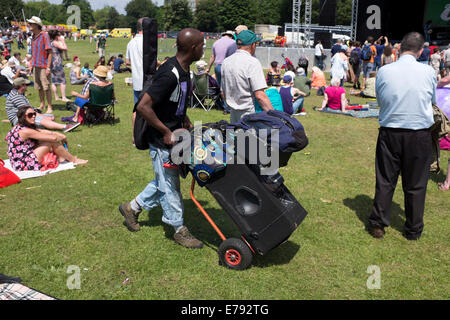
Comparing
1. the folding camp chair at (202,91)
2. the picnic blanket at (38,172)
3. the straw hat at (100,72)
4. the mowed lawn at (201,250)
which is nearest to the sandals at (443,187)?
the mowed lawn at (201,250)

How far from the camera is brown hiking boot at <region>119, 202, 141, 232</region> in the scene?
430 centimetres

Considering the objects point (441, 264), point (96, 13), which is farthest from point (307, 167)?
point (96, 13)

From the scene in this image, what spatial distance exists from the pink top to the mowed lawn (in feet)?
16.2

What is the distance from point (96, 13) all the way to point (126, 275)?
173 m

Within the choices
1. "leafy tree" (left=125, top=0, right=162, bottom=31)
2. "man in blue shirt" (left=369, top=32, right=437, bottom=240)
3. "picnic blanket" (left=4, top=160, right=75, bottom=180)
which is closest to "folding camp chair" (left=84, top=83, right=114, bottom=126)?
"picnic blanket" (left=4, top=160, right=75, bottom=180)

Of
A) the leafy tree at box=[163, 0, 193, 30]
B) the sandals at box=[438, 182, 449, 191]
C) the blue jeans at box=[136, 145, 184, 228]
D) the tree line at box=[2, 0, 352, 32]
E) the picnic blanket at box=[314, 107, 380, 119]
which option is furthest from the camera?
the leafy tree at box=[163, 0, 193, 30]

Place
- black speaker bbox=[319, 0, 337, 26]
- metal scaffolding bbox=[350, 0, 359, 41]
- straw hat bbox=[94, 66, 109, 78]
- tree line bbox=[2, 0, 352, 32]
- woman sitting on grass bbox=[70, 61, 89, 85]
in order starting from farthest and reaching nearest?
tree line bbox=[2, 0, 352, 32]
black speaker bbox=[319, 0, 337, 26]
metal scaffolding bbox=[350, 0, 359, 41]
woman sitting on grass bbox=[70, 61, 89, 85]
straw hat bbox=[94, 66, 109, 78]

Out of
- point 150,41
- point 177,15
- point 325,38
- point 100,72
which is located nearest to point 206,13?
point 177,15

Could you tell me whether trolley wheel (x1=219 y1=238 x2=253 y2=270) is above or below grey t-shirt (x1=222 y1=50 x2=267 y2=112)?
below

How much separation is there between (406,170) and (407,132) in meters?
0.42

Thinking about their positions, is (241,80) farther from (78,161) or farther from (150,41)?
(78,161)

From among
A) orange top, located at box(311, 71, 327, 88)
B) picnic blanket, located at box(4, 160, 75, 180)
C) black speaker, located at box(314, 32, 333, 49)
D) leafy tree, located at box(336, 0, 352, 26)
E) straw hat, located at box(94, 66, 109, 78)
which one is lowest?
picnic blanket, located at box(4, 160, 75, 180)

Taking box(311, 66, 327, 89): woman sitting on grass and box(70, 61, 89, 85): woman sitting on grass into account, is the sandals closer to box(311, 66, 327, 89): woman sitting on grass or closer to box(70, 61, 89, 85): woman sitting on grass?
Answer: box(311, 66, 327, 89): woman sitting on grass

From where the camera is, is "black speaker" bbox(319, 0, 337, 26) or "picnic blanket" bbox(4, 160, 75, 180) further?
"black speaker" bbox(319, 0, 337, 26)
